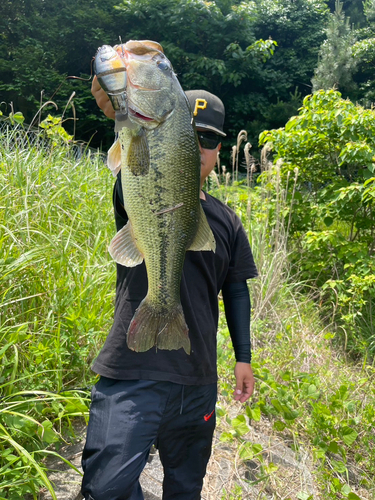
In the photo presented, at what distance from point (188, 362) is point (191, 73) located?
1382 cm

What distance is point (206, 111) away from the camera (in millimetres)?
1743

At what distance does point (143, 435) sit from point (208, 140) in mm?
1194

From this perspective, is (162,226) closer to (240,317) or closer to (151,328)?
(151,328)

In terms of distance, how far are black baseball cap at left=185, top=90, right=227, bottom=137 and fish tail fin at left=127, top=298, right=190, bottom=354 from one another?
829 millimetres

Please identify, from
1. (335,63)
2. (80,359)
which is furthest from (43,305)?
(335,63)

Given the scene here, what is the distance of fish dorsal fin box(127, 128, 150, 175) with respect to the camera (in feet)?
3.57

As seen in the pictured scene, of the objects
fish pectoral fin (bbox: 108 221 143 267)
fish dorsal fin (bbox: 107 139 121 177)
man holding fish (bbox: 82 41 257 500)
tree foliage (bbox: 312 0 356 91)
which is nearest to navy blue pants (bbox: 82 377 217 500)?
man holding fish (bbox: 82 41 257 500)

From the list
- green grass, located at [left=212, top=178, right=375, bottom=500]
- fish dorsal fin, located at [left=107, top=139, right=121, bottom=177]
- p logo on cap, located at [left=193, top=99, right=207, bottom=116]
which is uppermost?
p logo on cap, located at [left=193, top=99, right=207, bottom=116]

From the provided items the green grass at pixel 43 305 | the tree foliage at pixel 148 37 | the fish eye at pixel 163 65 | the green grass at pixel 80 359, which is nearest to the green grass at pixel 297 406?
the green grass at pixel 80 359

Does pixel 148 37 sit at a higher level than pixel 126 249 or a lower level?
higher

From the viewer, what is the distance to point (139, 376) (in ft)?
4.69

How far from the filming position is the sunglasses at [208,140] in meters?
1.74

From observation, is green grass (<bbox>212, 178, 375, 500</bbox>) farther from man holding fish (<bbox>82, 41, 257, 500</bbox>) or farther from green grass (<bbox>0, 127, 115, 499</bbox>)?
green grass (<bbox>0, 127, 115, 499</bbox>)

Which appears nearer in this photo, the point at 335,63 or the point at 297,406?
the point at 297,406
